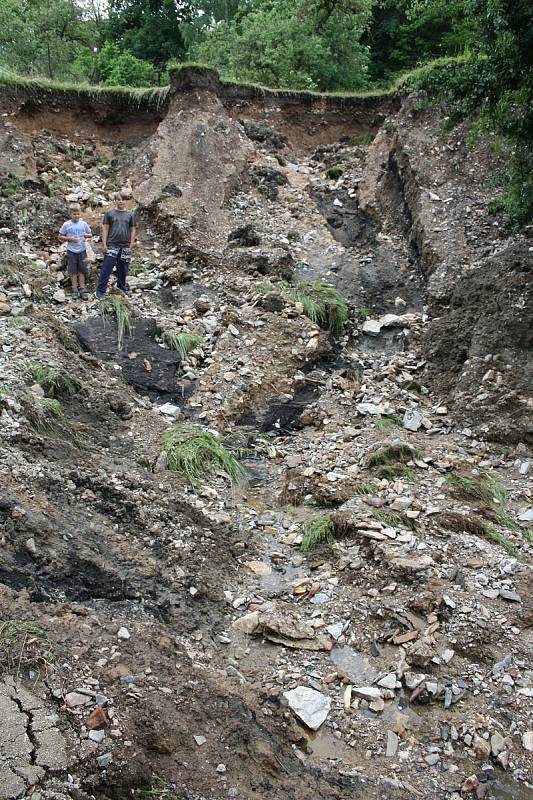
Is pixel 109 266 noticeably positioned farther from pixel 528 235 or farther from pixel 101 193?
pixel 528 235

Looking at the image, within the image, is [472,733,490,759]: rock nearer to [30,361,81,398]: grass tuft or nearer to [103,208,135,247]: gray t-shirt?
[30,361,81,398]: grass tuft

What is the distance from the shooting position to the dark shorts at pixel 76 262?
329 inches

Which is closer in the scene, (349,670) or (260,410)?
(349,670)

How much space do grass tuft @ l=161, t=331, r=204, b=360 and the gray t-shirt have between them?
1.21 m

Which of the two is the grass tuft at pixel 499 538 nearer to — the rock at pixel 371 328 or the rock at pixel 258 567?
the rock at pixel 258 567

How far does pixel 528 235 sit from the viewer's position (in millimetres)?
8133

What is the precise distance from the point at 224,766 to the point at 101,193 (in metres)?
9.18

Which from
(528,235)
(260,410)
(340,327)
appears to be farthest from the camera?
(340,327)

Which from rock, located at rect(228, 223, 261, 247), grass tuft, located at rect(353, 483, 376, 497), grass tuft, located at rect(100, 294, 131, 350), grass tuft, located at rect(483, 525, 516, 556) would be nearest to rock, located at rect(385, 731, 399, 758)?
grass tuft, located at rect(483, 525, 516, 556)

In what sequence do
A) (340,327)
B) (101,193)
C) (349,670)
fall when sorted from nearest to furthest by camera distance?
(349,670)
(340,327)
(101,193)

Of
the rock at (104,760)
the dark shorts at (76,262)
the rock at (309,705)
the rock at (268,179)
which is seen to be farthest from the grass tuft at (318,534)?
the rock at (268,179)

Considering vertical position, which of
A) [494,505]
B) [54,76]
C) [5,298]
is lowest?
[494,505]

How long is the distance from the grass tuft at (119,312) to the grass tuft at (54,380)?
1383 millimetres

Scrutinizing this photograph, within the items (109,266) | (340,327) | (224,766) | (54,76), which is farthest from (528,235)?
(54,76)
